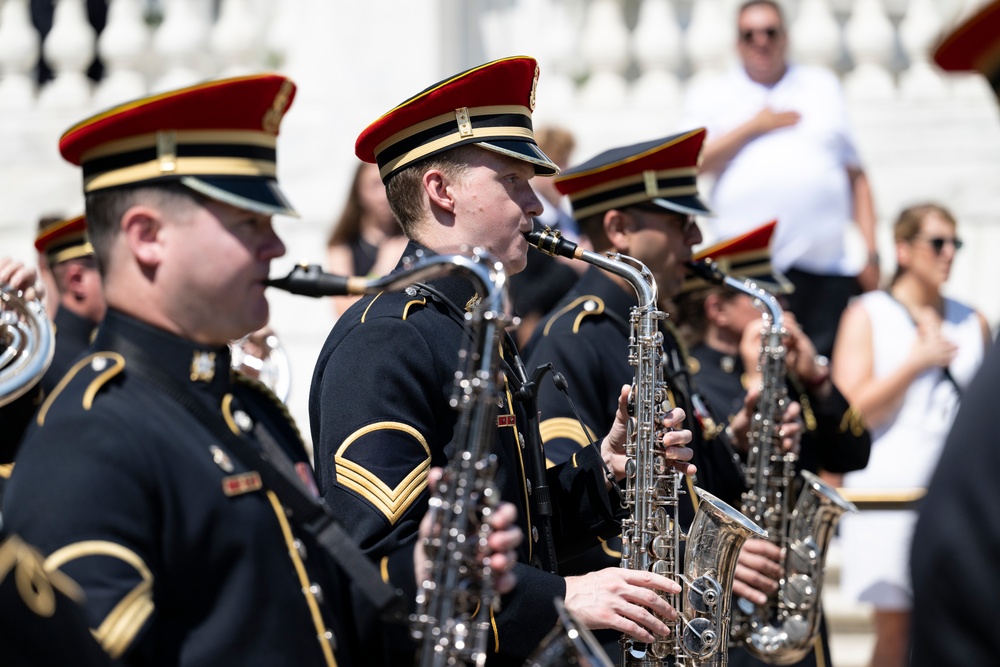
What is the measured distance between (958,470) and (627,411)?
2381 mm

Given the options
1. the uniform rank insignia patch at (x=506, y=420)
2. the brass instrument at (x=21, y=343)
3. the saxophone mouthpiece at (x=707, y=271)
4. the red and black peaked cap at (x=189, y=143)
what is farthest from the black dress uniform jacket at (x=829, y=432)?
the red and black peaked cap at (x=189, y=143)

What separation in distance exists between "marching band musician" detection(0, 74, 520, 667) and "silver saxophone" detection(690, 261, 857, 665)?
119 inches

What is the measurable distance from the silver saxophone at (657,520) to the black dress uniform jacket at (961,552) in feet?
7.16

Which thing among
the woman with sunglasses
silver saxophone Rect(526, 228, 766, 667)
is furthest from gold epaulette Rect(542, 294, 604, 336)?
the woman with sunglasses

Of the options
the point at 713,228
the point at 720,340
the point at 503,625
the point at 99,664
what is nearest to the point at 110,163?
the point at 99,664

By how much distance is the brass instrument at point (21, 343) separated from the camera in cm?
439

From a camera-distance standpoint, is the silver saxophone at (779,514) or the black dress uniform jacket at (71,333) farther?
the black dress uniform jacket at (71,333)

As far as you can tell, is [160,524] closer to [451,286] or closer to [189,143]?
[189,143]

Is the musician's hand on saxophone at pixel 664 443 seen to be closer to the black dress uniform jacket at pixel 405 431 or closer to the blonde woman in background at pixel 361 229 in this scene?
the black dress uniform jacket at pixel 405 431

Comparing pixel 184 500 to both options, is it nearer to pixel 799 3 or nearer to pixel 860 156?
pixel 860 156

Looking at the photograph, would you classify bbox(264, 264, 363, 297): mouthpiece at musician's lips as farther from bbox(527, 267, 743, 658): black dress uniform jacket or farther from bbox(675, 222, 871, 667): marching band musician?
bbox(675, 222, 871, 667): marching band musician

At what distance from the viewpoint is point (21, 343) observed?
497 cm

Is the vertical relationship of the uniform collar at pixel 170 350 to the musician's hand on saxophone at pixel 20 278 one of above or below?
above

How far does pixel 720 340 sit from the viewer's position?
760 centimetres
